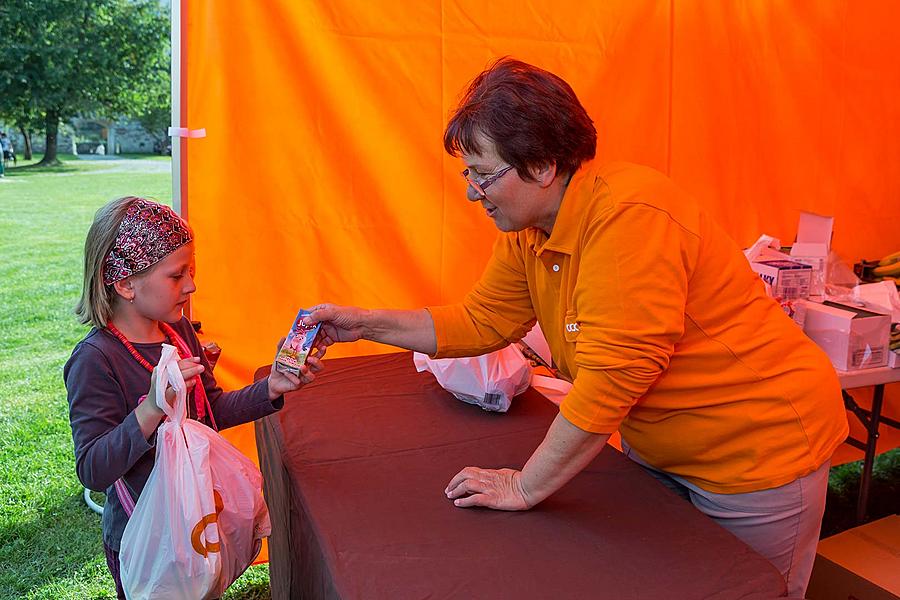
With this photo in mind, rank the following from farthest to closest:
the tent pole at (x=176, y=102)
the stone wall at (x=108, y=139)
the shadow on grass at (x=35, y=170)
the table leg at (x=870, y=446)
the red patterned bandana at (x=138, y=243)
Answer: the shadow on grass at (x=35, y=170) < the stone wall at (x=108, y=139) < the table leg at (x=870, y=446) < the tent pole at (x=176, y=102) < the red patterned bandana at (x=138, y=243)

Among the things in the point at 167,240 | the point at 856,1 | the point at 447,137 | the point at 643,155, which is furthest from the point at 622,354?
the point at 856,1

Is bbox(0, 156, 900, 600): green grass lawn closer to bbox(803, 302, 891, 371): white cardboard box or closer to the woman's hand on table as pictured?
bbox(803, 302, 891, 371): white cardboard box

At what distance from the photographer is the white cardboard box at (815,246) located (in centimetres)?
293

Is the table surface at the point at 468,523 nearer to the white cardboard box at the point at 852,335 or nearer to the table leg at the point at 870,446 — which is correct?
the white cardboard box at the point at 852,335

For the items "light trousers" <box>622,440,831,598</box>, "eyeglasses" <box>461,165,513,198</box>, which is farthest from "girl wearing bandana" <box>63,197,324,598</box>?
"light trousers" <box>622,440,831,598</box>

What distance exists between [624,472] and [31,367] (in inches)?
174

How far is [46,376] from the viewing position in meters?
4.72

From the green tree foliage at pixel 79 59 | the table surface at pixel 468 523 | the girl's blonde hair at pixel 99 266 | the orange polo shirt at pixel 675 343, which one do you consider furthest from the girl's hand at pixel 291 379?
the green tree foliage at pixel 79 59

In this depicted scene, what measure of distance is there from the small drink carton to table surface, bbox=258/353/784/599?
0.63 ft

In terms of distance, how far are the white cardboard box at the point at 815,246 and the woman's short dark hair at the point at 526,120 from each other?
187 centimetres

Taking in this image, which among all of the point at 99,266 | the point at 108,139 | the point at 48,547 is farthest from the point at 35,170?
the point at 99,266

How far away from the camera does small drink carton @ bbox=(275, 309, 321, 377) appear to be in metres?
1.70

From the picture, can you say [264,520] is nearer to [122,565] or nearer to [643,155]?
[122,565]

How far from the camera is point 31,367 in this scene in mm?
4828
